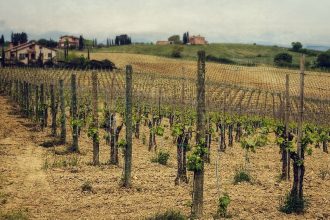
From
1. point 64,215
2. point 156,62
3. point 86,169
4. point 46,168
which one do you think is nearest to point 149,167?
point 86,169

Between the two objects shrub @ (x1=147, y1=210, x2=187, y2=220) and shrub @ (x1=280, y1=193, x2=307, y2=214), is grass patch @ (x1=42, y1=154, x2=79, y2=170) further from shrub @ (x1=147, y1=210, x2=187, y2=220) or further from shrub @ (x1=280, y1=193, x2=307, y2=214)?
shrub @ (x1=280, y1=193, x2=307, y2=214)

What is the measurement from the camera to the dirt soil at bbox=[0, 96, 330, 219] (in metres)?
9.48

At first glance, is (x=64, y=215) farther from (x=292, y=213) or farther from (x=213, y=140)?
(x=213, y=140)

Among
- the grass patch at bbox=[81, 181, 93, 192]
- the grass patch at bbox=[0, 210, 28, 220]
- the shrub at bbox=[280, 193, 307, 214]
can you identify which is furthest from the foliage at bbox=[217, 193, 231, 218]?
the grass patch at bbox=[0, 210, 28, 220]

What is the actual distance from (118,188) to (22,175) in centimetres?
333

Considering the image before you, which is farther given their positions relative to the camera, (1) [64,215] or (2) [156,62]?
(2) [156,62]

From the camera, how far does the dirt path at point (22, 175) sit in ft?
32.2

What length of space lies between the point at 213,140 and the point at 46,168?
11.7m

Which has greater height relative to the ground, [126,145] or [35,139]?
[126,145]

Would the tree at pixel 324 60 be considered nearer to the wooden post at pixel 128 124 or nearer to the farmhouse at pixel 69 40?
the wooden post at pixel 128 124

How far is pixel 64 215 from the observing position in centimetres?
920

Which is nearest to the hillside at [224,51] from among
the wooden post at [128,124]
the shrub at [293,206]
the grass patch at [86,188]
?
the wooden post at [128,124]

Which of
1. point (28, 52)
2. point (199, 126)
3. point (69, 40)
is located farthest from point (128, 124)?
point (69, 40)

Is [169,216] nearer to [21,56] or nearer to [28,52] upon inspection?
[28,52]
